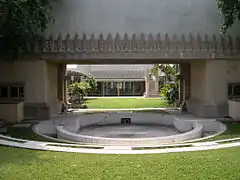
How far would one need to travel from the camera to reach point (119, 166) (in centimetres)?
809

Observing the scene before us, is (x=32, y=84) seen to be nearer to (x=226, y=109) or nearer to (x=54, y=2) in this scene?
(x=54, y=2)

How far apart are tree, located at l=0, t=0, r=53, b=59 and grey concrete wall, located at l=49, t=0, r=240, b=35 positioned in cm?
150

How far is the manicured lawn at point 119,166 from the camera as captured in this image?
289 inches

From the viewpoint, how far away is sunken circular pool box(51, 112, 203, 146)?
12789 mm

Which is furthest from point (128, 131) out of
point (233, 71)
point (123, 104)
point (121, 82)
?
point (121, 82)

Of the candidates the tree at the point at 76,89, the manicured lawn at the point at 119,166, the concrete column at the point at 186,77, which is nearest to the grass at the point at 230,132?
the manicured lawn at the point at 119,166

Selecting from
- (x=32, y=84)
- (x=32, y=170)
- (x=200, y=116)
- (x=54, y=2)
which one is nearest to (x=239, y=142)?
(x=32, y=170)

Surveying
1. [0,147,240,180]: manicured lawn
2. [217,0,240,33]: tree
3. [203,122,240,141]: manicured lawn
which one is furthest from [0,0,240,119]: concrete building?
[0,147,240,180]: manicured lawn

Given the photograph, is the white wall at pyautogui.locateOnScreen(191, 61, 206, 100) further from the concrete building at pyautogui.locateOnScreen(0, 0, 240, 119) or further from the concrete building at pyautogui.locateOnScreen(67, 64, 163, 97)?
the concrete building at pyautogui.locateOnScreen(67, 64, 163, 97)

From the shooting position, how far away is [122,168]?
7.92 meters

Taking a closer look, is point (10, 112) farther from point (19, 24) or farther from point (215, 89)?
point (215, 89)

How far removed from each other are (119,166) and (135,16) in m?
11.6

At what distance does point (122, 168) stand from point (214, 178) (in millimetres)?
1907

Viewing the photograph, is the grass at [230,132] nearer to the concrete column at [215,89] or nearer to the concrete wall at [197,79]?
the concrete column at [215,89]
